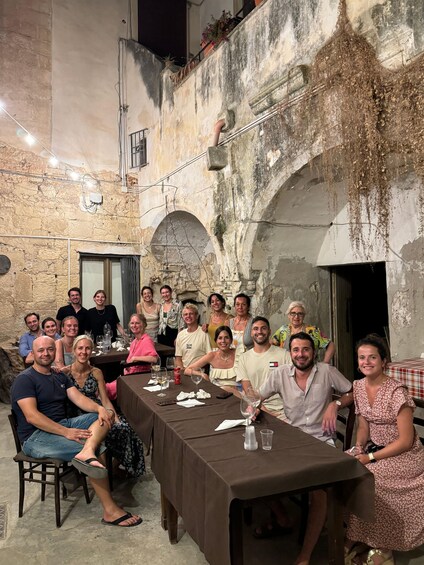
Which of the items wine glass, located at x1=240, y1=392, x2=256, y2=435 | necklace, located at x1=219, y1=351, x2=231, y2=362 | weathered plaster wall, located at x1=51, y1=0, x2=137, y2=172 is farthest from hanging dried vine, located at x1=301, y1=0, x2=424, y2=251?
weathered plaster wall, located at x1=51, y1=0, x2=137, y2=172

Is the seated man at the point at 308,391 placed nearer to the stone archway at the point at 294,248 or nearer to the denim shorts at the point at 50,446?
the denim shorts at the point at 50,446

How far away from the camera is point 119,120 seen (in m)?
9.12

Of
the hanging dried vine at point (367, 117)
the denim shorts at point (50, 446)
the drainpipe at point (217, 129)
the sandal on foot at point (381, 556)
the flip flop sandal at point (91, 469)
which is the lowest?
the sandal on foot at point (381, 556)

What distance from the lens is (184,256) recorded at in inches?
360

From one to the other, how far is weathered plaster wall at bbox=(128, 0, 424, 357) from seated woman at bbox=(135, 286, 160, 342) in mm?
1200

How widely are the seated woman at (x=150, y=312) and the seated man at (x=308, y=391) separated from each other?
3.84 m

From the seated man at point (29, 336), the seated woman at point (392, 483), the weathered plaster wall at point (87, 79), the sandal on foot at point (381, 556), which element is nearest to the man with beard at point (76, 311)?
the seated man at point (29, 336)

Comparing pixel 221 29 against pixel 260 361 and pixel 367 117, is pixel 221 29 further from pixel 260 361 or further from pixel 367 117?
pixel 260 361

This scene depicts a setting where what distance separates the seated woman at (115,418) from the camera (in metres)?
3.63

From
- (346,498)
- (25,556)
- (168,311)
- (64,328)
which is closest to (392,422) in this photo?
(346,498)

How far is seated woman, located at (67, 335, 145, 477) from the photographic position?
363cm

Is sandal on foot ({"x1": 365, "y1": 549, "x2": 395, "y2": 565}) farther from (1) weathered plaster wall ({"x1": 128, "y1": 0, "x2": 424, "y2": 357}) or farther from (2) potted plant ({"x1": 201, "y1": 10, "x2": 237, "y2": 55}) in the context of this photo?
(2) potted plant ({"x1": 201, "y1": 10, "x2": 237, "y2": 55})

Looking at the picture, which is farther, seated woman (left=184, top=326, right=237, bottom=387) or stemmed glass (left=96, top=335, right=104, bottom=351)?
stemmed glass (left=96, top=335, right=104, bottom=351)

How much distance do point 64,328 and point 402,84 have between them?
4.31m
